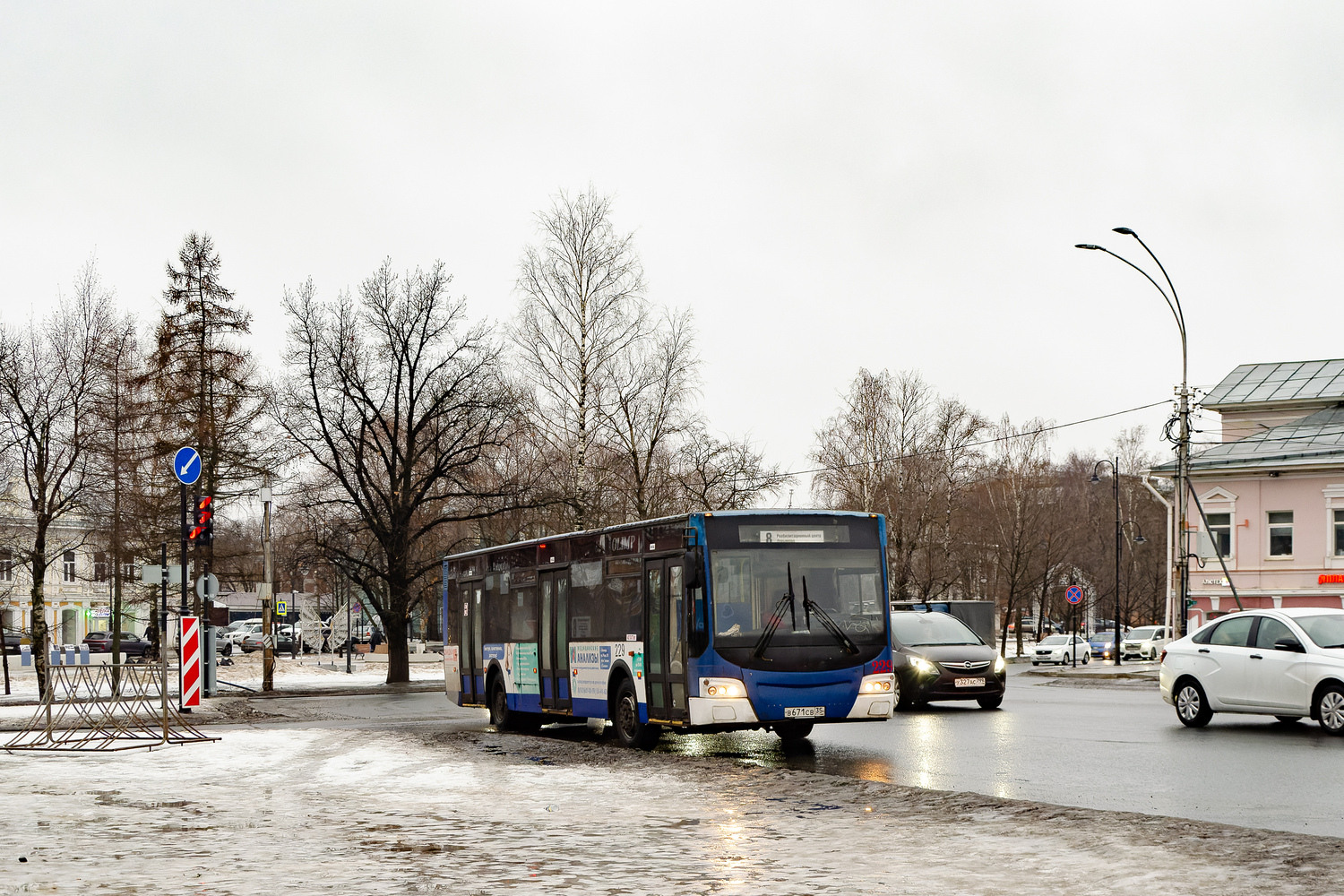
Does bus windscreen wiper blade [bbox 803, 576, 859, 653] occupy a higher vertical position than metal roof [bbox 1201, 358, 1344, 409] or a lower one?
lower

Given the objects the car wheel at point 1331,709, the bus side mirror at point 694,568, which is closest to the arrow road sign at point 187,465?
the bus side mirror at point 694,568

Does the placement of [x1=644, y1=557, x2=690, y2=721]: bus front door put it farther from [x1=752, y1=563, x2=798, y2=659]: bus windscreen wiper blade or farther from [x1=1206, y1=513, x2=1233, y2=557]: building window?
[x1=1206, y1=513, x2=1233, y2=557]: building window

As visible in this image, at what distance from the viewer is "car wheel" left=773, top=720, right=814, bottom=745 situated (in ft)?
55.4

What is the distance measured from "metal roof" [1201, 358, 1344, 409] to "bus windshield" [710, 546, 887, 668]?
153 ft

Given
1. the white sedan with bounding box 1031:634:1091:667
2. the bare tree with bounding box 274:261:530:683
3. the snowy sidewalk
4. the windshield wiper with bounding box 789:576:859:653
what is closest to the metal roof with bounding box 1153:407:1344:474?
the white sedan with bounding box 1031:634:1091:667

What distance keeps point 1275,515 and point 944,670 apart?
109 feet

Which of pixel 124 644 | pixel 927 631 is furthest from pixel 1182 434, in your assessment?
pixel 124 644

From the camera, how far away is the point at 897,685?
25.3m

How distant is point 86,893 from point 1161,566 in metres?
88.2

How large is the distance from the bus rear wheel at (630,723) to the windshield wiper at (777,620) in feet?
6.46

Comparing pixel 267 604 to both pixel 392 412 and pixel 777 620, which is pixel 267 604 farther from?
pixel 777 620

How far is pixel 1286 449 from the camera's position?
53.5 metres

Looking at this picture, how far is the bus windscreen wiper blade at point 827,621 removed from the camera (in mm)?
16875

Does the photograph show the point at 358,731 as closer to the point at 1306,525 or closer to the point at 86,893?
the point at 86,893
